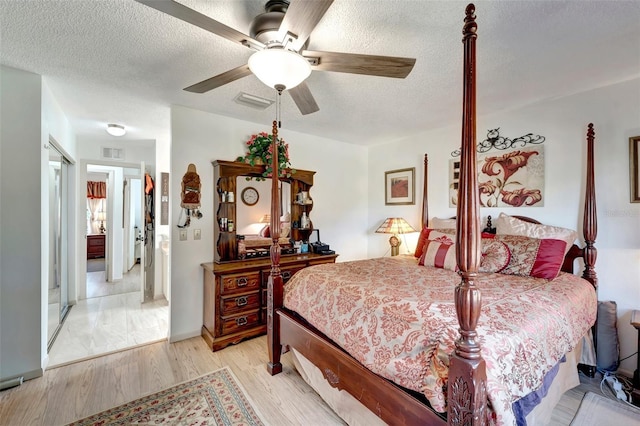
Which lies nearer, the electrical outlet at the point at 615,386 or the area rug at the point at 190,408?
the area rug at the point at 190,408

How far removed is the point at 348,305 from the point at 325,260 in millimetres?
1864

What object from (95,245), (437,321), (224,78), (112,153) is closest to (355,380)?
(437,321)

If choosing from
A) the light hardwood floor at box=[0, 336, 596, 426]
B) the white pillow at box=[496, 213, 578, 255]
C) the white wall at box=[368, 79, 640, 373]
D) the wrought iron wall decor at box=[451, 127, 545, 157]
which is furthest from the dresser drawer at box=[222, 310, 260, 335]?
the wrought iron wall decor at box=[451, 127, 545, 157]

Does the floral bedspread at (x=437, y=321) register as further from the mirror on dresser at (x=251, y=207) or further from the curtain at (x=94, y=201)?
the curtain at (x=94, y=201)

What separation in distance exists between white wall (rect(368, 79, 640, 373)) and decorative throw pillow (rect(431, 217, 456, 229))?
14.3 inches

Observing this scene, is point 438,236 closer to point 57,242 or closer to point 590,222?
point 590,222

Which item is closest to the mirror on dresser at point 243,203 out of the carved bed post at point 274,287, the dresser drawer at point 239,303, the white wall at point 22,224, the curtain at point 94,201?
the dresser drawer at point 239,303

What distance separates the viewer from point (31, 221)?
2.25m

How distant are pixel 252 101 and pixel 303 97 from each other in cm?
99

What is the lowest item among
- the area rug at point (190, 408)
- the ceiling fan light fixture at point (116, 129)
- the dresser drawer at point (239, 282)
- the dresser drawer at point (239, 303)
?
the area rug at point (190, 408)

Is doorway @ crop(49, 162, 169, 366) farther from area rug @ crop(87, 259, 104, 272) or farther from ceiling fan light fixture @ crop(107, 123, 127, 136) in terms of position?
ceiling fan light fixture @ crop(107, 123, 127, 136)

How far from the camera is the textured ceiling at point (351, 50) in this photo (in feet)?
5.06

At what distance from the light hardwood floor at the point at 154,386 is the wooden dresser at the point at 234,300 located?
155 millimetres

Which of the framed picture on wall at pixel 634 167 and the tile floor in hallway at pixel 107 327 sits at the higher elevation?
the framed picture on wall at pixel 634 167
